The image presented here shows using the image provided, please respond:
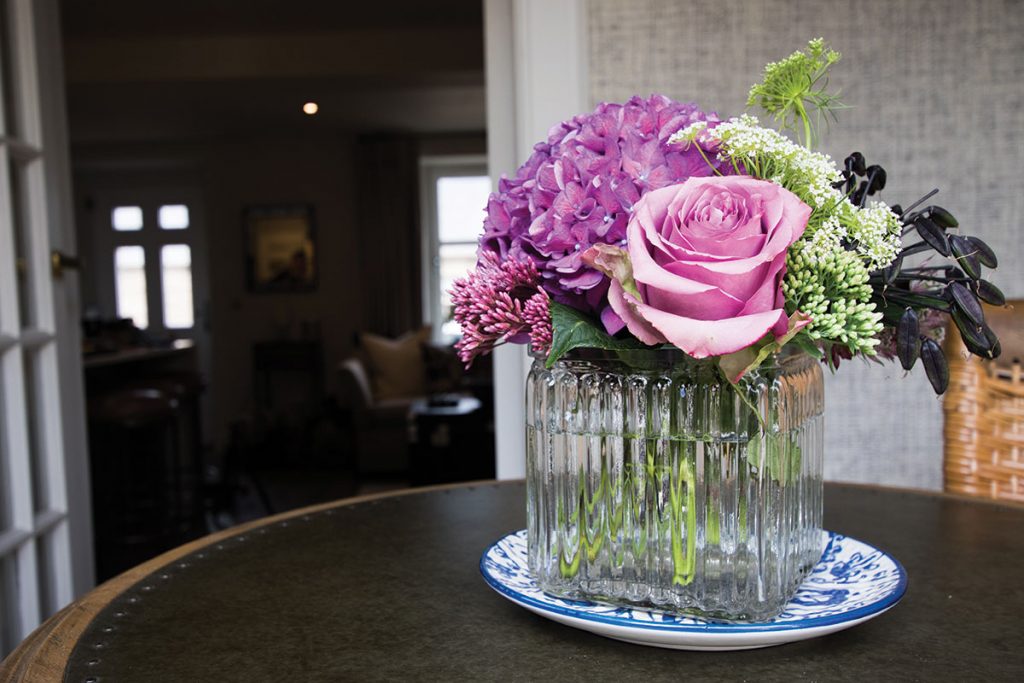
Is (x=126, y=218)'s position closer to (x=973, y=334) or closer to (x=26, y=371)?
(x=26, y=371)

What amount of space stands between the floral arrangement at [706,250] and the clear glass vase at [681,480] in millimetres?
44

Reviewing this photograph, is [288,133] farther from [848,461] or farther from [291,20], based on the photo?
[848,461]

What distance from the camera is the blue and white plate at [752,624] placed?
0.62 meters

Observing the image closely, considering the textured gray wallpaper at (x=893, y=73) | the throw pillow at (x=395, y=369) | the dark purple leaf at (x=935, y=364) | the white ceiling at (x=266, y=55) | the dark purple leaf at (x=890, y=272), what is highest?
the white ceiling at (x=266, y=55)

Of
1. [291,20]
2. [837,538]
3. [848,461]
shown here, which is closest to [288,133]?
[291,20]

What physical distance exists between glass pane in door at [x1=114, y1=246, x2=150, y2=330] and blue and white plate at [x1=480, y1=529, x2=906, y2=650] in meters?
9.25

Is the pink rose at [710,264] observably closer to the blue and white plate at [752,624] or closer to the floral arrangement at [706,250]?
the floral arrangement at [706,250]

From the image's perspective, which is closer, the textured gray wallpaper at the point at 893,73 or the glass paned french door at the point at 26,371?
the textured gray wallpaper at the point at 893,73

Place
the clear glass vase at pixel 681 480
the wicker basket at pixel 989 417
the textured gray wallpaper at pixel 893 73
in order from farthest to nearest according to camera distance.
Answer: the textured gray wallpaper at pixel 893 73
the wicker basket at pixel 989 417
the clear glass vase at pixel 681 480

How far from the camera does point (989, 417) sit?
4.09ft

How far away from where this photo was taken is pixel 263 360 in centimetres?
784

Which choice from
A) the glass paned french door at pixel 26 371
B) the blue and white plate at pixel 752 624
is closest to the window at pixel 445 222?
the glass paned french door at pixel 26 371

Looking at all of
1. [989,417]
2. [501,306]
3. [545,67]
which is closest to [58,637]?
[501,306]

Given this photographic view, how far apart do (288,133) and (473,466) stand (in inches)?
177
